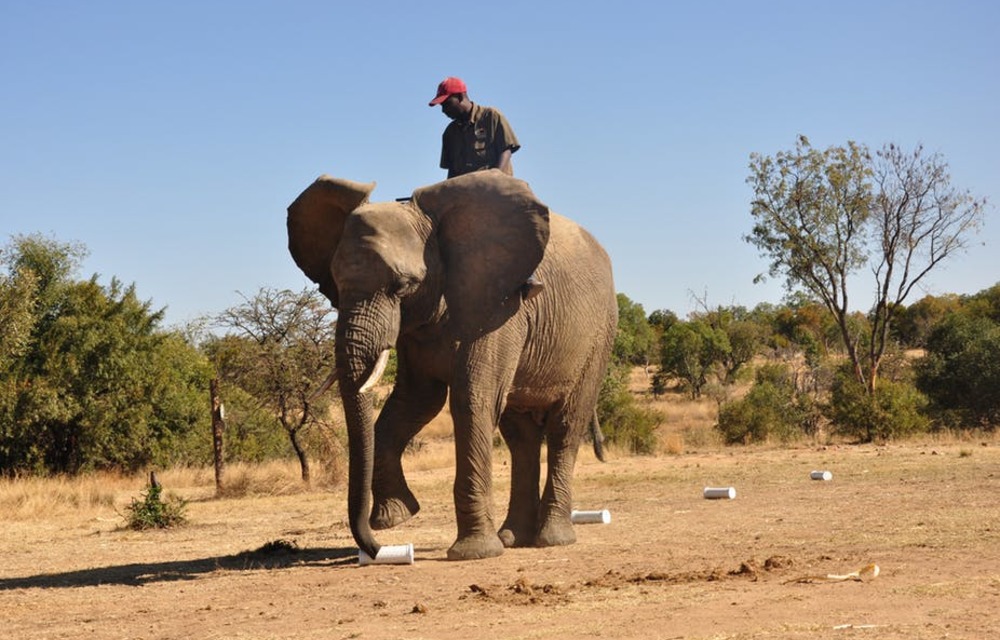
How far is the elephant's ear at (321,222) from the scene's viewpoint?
10547mm

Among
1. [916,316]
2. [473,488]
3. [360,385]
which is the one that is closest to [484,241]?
[360,385]

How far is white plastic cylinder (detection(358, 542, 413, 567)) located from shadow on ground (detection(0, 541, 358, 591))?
42cm

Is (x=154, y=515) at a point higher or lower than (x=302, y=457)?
lower

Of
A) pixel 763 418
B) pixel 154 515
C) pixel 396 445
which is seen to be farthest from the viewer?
pixel 763 418

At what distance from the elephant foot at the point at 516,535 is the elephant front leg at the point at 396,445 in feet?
4.11

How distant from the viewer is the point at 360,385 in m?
9.84

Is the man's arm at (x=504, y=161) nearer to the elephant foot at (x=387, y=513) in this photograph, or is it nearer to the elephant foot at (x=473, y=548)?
the elephant foot at (x=387, y=513)

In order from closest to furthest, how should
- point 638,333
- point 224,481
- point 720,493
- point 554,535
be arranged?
1. point 554,535
2. point 720,493
3. point 224,481
4. point 638,333

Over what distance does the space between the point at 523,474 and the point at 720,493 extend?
4515mm

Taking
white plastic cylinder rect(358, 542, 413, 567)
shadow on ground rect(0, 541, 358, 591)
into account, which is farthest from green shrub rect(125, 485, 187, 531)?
white plastic cylinder rect(358, 542, 413, 567)

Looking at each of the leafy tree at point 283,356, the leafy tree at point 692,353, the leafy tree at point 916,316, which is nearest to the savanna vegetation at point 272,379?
A: the leafy tree at point 283,356

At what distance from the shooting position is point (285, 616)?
829cm

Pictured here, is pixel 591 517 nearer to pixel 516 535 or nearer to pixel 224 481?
pixel 516 535

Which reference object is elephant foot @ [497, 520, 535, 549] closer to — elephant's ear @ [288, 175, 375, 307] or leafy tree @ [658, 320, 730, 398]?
elephant's ear @ [288, 175, 375, 307]
